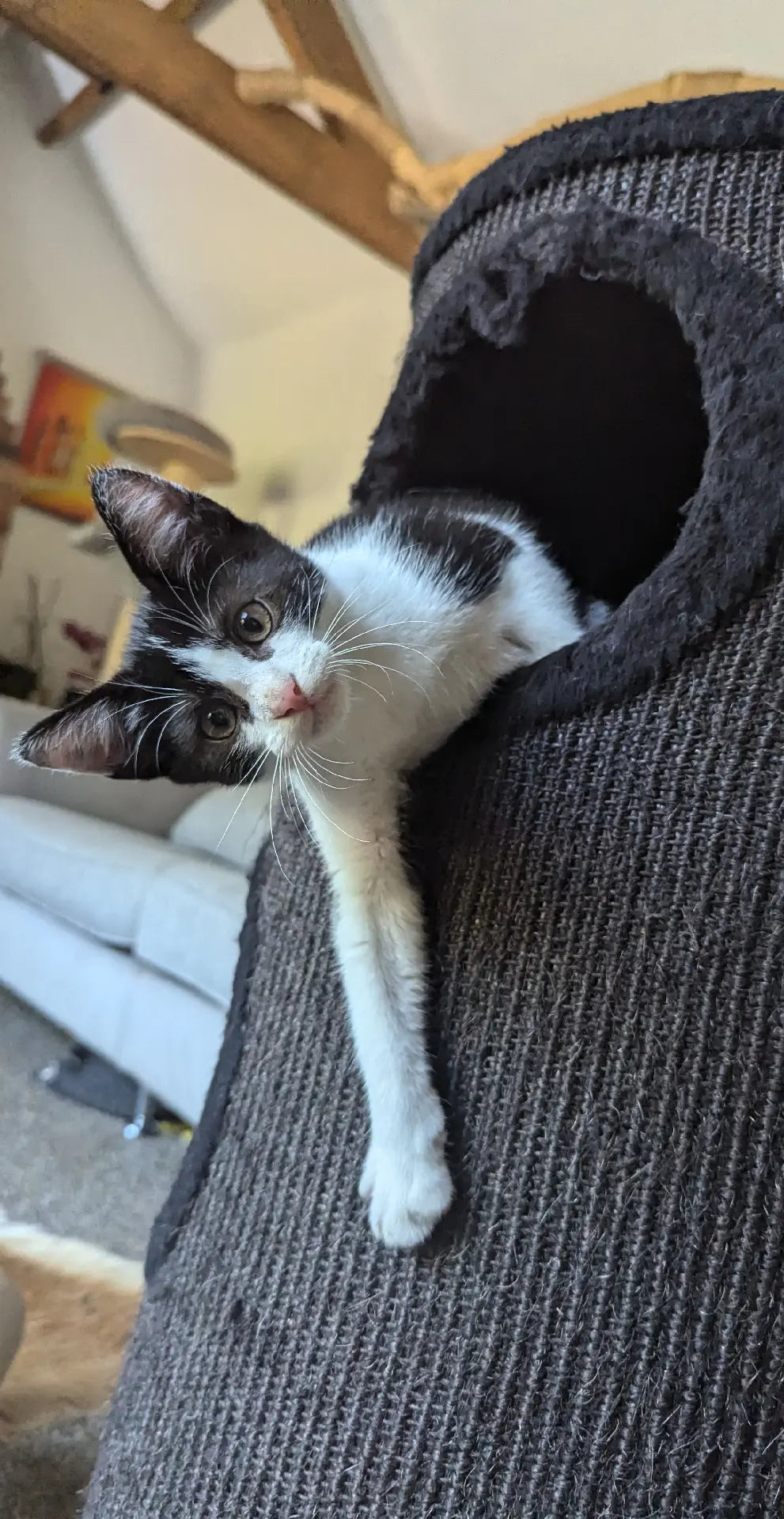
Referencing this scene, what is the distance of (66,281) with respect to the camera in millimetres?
3441

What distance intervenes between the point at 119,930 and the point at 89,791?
797 millimetres

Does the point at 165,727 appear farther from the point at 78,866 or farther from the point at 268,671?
the point at 78,866

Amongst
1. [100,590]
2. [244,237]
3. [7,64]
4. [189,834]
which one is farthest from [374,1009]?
[7,64]

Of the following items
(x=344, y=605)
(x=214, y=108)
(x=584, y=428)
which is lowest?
(x=344, y=605)

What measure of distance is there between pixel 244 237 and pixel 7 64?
42.1 inches

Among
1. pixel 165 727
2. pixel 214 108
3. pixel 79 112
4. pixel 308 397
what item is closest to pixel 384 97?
pixel 214 108

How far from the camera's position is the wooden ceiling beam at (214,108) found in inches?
67.9

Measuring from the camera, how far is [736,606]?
0.61 metres

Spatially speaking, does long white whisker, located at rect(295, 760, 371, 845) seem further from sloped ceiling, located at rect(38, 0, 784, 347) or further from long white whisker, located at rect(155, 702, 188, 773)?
sloped ceiling, located at rect(38, 0, 784, 347)

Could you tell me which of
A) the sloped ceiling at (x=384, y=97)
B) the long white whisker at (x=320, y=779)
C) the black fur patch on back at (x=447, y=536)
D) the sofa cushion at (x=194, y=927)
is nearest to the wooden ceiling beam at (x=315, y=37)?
the sloped ceiling at (x=384, y=97)

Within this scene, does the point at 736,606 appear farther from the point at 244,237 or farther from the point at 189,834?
the point at 244,237

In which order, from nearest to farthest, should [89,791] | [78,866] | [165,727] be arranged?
[165,727] < [78,866] < [89,791]

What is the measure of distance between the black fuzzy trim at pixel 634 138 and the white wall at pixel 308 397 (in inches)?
85.1

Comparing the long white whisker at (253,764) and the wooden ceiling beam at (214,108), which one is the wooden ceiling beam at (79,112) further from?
the long white whisker at (253,764)
